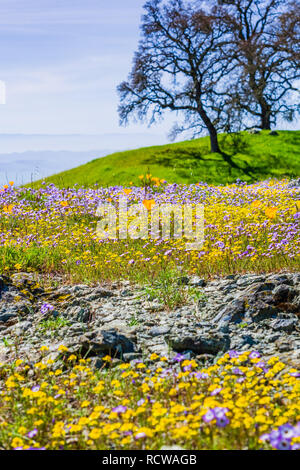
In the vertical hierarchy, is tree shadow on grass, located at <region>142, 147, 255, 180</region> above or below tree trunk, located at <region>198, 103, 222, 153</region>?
below

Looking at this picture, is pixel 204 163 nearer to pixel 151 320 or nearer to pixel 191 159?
pixel 191 159

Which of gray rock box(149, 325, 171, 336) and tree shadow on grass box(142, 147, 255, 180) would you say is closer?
gray rock box(149, 325, 171, 336)

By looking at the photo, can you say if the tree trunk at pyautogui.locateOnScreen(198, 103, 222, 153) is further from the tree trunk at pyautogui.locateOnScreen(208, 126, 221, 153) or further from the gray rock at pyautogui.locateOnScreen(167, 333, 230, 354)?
the gray rock at pyautogui.locateOnScreen(167, 333, 230, 354)

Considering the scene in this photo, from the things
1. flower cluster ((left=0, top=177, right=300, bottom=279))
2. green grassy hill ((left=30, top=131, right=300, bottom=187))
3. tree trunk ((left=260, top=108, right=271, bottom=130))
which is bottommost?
flower cluster ((left=0, top=177, right=300, bottom=279))

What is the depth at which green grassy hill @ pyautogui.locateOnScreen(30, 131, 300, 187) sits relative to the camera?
21.0 metres

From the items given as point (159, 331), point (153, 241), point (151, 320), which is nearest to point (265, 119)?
point (153, 241)

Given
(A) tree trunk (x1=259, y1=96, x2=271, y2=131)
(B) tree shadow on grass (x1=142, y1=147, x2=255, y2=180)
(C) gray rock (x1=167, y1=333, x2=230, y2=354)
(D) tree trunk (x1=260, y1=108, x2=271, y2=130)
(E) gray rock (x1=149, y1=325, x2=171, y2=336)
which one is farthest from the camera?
(D) tree trunk (x1=260, y1=108, x2=271, y2=130)

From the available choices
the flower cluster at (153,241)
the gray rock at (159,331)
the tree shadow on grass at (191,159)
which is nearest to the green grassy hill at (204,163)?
the tree shadow on grass at (191,159)

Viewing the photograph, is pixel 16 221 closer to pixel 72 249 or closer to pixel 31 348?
pixel 72 249

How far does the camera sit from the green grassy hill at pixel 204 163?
2095 cm

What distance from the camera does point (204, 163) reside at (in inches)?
896

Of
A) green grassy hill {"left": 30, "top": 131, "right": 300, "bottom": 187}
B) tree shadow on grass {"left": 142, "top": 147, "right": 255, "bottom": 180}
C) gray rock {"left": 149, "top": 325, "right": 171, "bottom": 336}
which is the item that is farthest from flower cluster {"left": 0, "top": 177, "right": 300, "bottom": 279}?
tree shadow on grass {"left": 142, "top": 147, "right": 255, "bottom": 180}

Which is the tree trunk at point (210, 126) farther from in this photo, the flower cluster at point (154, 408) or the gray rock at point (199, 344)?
the flower cluster at point (154, 408)

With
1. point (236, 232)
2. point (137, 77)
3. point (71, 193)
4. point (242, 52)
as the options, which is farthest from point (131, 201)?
point (242, 52)
